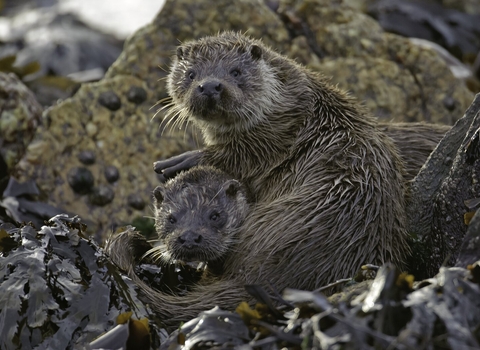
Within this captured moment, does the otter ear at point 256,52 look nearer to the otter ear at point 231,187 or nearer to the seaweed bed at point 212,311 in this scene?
the otter ear at point 231,187

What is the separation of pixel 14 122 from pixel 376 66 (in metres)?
2.99

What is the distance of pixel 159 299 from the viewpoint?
12.2ft

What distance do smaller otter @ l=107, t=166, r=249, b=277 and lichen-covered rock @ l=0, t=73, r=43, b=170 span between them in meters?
1.91

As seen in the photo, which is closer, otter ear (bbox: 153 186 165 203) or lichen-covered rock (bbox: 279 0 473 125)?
otter ear (bbox: 153 186 165 203)

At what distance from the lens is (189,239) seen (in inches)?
158

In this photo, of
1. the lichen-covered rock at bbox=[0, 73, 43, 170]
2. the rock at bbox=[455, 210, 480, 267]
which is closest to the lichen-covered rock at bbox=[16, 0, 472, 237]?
the lichen-covered rock at bbox=[0, 73, 43, 170]

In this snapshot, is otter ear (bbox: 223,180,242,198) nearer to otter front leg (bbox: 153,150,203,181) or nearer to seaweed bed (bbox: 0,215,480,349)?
otter front leg (bbox: 153,150,203,181)

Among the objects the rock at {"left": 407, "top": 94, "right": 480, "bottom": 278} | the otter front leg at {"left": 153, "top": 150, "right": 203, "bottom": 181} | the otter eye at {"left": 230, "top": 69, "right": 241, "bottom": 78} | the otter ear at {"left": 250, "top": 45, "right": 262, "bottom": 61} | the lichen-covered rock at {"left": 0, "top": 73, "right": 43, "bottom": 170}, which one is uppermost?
the otter ear at {"left": 250, "top": 45, "right": 262, "bottom": 61}

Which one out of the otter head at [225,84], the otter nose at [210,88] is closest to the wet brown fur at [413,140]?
the otter head at [225,84]

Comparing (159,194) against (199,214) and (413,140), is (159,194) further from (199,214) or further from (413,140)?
(413,140)

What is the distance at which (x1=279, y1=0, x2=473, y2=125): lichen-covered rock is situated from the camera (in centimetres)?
667

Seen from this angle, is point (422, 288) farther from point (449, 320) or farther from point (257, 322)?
point (257, 322)

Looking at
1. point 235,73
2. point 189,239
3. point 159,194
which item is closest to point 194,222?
point 189,239

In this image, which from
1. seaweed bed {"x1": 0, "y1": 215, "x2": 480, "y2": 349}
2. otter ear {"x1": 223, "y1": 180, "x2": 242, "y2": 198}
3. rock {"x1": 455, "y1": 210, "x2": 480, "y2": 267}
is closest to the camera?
seaweed bed {"x1": 0, "y1": 215, "x2": 480, "y2": 349}
